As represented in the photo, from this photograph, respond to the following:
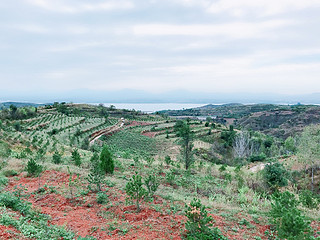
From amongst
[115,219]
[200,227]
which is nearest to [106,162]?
[115,219]

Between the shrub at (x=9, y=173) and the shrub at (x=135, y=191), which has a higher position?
the shrub at (x=135, y=191)

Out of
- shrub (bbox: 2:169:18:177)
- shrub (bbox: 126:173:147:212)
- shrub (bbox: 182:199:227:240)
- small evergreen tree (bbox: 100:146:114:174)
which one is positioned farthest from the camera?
small evergreen tree (bbox: 100:146:114:174)

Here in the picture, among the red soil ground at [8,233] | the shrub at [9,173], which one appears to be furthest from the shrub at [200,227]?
the shrub at [9,173]

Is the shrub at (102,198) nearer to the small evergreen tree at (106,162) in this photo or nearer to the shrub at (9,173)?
the small evergreen tree at (106,162)

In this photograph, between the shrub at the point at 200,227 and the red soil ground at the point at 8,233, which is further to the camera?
the shrub at the point at 200,227

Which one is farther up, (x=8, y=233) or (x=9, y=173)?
(x=8, y=233)

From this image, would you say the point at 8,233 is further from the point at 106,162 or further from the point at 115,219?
the point at 106,162

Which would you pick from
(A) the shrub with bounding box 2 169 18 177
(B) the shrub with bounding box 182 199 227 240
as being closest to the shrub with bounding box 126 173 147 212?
(B) the shrub with bounding box 182 199 227 240

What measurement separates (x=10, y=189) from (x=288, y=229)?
1060cm

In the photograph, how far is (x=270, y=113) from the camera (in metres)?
126

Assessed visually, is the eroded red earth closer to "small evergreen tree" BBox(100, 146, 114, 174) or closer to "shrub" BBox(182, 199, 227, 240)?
"shrub" BBox(182, 199, 227, 240)

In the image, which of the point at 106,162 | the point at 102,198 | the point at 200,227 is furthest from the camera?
the point at 106,162

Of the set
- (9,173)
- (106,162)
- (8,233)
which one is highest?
(8,233)

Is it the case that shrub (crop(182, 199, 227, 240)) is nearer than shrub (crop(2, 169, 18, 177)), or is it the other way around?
shrub (crop(182, 199, 227, 240))
